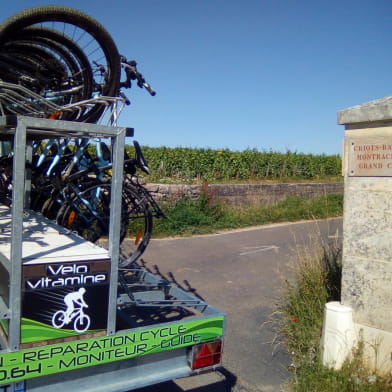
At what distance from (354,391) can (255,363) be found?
1130 millimetres

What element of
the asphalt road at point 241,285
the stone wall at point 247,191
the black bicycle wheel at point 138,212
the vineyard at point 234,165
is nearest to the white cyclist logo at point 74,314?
the asphalt road at point 241,285

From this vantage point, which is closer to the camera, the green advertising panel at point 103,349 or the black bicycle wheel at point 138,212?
the green advertising panel at point 103,349

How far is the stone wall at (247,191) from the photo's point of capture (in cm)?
1273

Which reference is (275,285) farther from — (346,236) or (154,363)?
(154,363)

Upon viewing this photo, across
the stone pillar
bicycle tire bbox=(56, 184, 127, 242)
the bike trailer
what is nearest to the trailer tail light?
the bike trailer

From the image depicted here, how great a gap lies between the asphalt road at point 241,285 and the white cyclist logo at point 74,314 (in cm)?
152

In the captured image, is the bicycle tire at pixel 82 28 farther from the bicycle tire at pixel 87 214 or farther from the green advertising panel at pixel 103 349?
the green advertising panel at pixel 103 349

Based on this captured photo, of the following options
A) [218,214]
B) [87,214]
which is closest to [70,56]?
[87,214]

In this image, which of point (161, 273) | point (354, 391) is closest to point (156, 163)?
point (161, 273)

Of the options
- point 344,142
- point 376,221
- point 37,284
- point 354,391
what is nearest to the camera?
point 37,284

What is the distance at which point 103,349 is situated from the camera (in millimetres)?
2506

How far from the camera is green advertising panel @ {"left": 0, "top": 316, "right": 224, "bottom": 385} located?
2238 millimetres

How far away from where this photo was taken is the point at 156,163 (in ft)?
54.2

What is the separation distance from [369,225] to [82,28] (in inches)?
115
